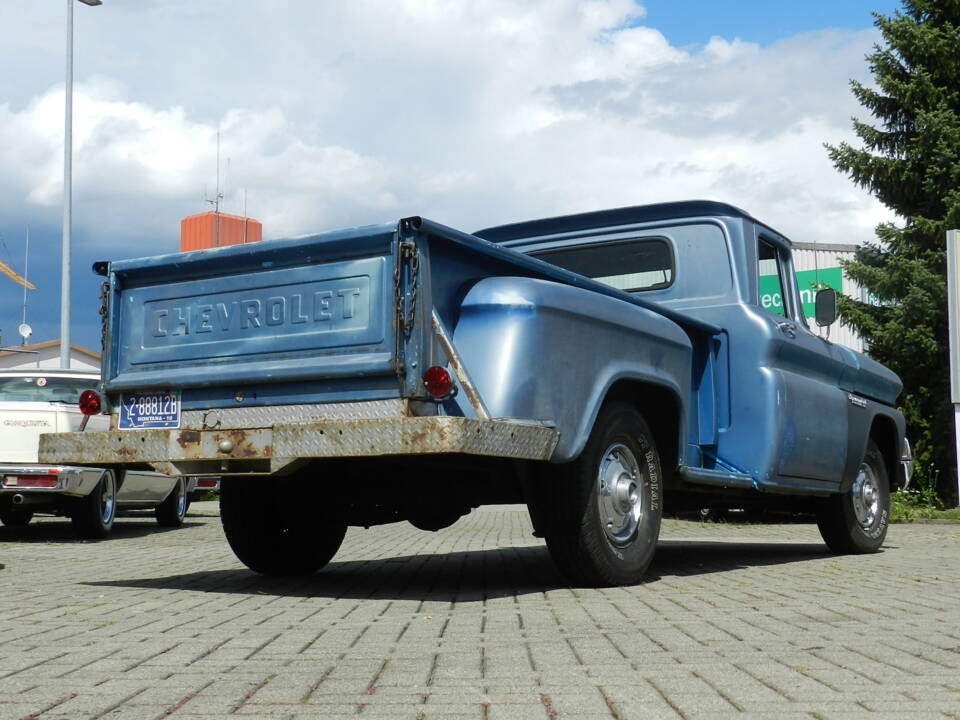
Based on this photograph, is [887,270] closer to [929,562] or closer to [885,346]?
[885,346]

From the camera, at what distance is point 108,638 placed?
459 cm

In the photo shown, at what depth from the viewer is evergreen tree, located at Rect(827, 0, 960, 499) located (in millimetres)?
19703

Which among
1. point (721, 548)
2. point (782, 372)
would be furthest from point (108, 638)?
point (721, 548)

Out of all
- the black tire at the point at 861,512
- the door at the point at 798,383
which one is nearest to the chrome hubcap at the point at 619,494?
the door at the point at 798,383

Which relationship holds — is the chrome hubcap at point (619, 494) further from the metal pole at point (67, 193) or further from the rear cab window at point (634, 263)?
the metal pole at point (67, 193)

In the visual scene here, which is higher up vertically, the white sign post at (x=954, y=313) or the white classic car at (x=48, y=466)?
the white sign post at (x=954, y=313)

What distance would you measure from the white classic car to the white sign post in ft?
36.8

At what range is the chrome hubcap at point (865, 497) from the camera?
9180 mm

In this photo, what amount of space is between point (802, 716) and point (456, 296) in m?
2.85

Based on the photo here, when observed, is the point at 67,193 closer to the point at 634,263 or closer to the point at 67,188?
the point at 67,188

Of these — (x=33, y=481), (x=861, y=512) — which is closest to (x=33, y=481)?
(x=33, y=481)

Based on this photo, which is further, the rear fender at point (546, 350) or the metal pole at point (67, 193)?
the metal pole at point (67, 193)

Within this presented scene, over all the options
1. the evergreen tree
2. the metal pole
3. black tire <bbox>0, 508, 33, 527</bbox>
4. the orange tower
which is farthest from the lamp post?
the orange tower

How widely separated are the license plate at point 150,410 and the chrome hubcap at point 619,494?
212cm
